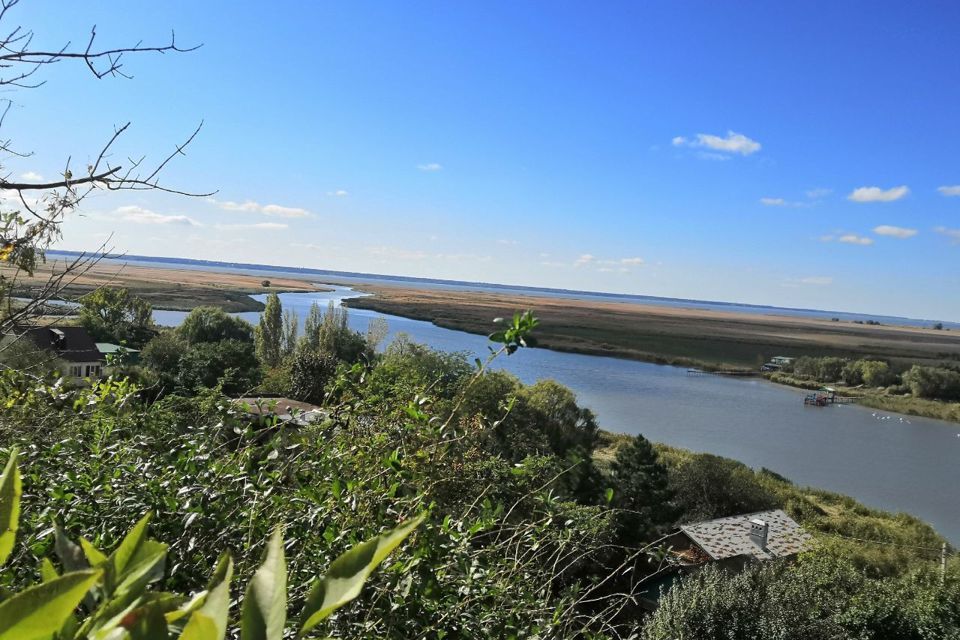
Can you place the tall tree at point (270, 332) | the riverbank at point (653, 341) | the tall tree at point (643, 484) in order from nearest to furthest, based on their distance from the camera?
the tall tree at point (643, 484) < the tall tree at point (270, 332) < the riverbank at point (653, 341)

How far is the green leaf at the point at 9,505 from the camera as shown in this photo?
41 centimetres

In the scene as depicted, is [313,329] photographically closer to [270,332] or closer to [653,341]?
[270,332]

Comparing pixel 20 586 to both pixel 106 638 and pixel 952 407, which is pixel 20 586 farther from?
pixel 952 407

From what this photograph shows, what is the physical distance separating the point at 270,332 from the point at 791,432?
2239cm

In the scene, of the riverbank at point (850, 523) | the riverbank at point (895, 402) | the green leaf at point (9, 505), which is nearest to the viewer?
the green leaf at point (9, 505)

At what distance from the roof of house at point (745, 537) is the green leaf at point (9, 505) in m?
11.6

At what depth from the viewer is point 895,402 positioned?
35938 mm

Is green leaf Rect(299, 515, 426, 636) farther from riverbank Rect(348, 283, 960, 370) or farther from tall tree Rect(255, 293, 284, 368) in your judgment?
riverbank Rect(348, 283, 960, 370)

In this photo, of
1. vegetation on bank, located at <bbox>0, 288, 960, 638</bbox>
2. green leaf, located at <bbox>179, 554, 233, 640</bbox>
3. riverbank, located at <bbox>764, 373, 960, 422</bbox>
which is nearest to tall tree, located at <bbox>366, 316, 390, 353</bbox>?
vegetation on bank, located at <bbox>0, 288, 960, 638</bbox>

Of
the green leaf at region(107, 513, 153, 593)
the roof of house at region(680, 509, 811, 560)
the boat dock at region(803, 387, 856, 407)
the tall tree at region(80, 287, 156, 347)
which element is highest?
the green leaf at region(107, 513, 153, 593)

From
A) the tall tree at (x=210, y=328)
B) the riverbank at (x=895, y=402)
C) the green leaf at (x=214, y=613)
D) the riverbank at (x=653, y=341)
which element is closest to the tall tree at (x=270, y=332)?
the tall tree at (x=210, y=328)

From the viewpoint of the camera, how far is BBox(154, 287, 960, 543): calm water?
1922cm

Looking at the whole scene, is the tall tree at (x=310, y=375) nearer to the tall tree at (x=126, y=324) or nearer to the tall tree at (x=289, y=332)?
→ the tall tree at (x=126, y=324)

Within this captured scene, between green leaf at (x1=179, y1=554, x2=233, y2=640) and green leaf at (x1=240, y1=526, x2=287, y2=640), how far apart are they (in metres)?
0.01
